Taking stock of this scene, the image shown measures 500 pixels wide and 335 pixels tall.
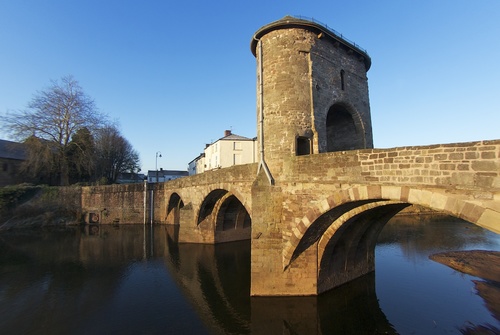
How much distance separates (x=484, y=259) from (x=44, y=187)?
39615 mm

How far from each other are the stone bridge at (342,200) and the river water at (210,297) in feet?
3.45

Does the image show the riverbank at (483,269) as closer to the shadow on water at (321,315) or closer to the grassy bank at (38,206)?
the shadow on water at (321,315)

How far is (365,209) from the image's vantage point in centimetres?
789

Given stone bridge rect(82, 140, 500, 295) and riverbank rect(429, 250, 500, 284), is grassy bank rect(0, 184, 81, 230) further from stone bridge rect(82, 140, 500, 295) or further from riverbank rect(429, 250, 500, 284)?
riverbank rect(429, 250, 500, 284)

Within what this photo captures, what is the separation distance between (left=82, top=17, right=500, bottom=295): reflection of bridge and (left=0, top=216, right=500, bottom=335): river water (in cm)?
113

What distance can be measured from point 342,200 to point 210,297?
722 centimetres

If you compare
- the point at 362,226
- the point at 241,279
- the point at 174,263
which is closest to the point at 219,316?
the point at 241,279

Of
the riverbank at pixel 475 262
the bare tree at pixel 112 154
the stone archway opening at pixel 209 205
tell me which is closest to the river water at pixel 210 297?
the riverbank at pixel 475 262

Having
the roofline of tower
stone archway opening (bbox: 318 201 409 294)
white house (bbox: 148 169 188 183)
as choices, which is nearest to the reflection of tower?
the roofline of tower

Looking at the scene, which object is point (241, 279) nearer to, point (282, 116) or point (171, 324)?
point (171, 324)

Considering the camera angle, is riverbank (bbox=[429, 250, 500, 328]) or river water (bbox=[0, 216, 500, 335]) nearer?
river water (bbox=[0, 216, 500, 335])

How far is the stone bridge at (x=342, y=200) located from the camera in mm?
4820

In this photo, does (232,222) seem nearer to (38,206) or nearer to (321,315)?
(321,315)

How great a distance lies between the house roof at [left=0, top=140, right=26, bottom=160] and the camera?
31.8m
